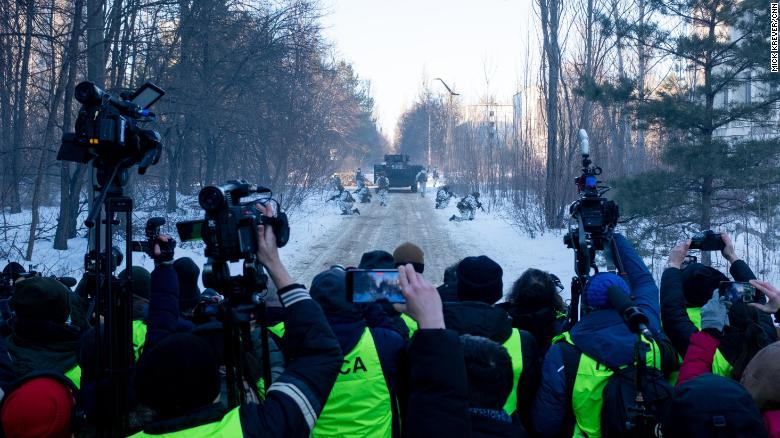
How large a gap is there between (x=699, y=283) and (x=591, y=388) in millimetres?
1318

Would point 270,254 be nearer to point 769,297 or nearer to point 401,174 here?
point 769,297

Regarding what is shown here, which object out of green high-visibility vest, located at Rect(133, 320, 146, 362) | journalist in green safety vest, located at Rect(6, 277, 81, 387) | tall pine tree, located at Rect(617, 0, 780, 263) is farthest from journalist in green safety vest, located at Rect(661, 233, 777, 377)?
tall pine tree, located at Rect(617, 0, 780, 263)

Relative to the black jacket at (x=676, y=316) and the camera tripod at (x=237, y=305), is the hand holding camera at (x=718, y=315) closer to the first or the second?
the black jacket at (x=676, y=316)

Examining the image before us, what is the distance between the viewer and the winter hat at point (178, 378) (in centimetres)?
206

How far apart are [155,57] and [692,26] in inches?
474

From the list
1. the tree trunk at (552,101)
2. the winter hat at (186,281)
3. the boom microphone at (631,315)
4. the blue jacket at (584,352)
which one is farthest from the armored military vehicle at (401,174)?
the boom microphone at (631,315)

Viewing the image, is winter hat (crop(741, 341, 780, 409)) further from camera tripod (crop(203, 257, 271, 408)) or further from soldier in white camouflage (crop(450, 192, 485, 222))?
soldier in white camouflage (crop(450, 192, 485, 222))

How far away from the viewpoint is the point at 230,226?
2.38 meters

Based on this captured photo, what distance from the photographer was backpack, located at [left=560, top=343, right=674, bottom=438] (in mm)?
2967

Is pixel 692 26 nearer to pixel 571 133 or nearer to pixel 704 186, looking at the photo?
pixel 704 186

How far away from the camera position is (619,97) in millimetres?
10820

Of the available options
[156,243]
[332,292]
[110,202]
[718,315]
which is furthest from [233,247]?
[718,315]

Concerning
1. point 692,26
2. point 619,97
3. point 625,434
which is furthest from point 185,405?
point 692,26

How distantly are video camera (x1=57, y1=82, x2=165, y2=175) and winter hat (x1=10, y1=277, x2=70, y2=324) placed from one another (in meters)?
0.73
